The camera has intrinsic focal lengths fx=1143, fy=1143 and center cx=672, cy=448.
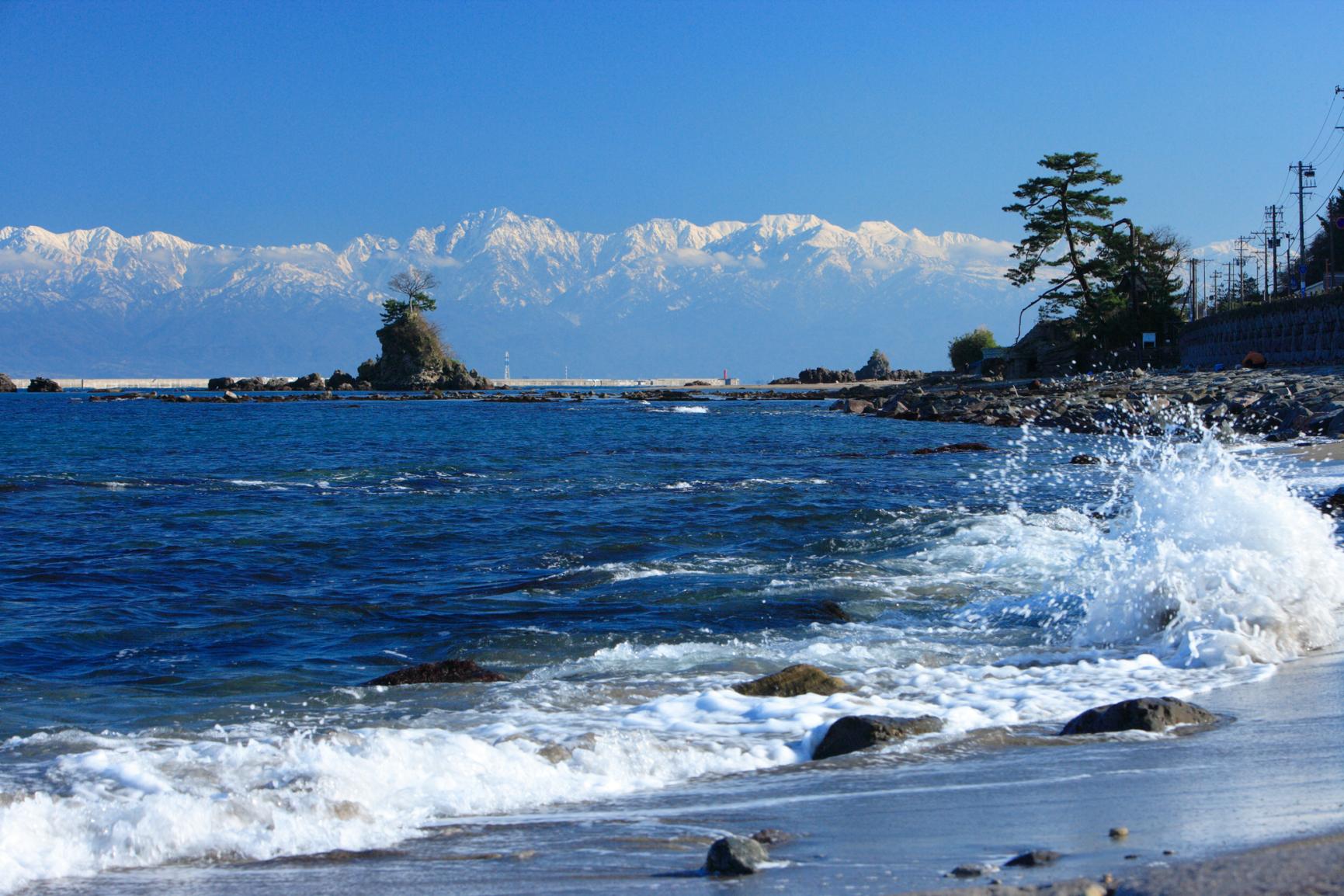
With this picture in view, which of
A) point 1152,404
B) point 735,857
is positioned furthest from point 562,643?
point 1152,404

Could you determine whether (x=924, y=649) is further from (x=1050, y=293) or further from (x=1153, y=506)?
(x=1050, y=293)

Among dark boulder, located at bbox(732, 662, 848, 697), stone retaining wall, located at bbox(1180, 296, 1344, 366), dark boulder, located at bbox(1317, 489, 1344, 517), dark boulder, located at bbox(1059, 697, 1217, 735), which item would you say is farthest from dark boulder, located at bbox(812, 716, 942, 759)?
stone retaining wall, located at bbox(1180, 296, 1344, 366)

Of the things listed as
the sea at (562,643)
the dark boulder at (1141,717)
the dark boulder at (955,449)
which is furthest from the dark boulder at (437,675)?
the dark boulder at (955,449)

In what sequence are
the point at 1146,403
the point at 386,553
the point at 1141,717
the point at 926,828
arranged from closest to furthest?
1. the point at 926,828
2. the point at 1141,717
3. the point at 386,553
4. the point at 1146,403

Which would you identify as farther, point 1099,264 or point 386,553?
point 1099,264

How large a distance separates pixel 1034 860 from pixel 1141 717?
7.79 feet

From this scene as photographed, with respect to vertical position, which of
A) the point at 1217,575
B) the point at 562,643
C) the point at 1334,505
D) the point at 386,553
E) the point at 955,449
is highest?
the point at 955,449

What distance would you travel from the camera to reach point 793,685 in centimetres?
730

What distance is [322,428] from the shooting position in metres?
47.6

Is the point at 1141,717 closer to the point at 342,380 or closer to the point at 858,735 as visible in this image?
the point at 858,735

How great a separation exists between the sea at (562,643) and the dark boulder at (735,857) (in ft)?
0.33

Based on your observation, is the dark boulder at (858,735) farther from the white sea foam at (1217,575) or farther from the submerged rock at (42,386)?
the submerged rock at (42,386)

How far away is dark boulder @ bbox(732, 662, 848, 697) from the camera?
23.8ft

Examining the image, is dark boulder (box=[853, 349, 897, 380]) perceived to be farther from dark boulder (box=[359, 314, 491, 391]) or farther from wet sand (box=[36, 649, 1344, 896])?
wet sand (box=[36, 649, 1344, 896])
